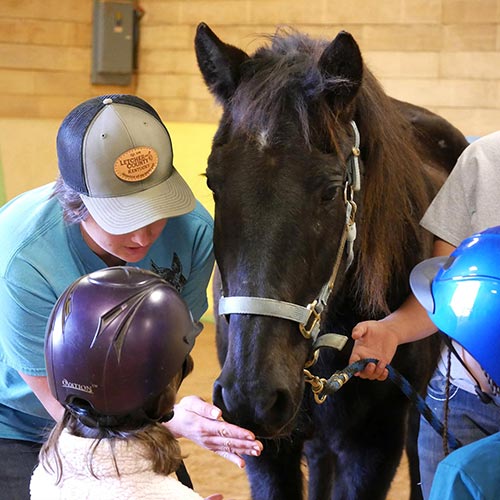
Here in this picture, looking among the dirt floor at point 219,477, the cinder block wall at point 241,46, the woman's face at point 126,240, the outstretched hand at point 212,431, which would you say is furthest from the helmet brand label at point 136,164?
the cinder block wall at point 241,46

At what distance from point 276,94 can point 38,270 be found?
62 cm

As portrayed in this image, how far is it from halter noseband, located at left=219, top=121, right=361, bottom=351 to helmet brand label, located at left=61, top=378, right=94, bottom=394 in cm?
47

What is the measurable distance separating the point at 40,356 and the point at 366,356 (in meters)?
0.72

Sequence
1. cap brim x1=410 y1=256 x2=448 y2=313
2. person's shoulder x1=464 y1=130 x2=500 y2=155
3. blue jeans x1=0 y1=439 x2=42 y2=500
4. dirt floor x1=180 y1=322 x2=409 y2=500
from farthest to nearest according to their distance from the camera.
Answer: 1. dirt floor x1=180 y1=322 x2=409 y2=500
2. person's shoulder x1=464 y1=130 x2=500 y2=155
3. blue jeans x1=0 y1=439 x2=42 y2=500
4. cap brim x1=410 y1=256 x2=448 y2=313

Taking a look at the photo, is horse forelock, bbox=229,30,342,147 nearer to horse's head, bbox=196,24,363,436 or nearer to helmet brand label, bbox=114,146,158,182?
horse's head, bbox=196,24,363,436

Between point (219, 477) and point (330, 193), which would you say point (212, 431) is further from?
point (219, 477)

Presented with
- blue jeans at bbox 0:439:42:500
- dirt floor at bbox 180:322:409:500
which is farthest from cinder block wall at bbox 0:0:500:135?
blue jeans at bbox 0:439:42:500

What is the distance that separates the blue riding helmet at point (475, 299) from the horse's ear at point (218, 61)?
0.75m

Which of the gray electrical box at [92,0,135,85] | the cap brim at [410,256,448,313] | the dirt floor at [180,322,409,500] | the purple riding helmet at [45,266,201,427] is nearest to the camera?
the purple riding helmet at [45,266,201,427]

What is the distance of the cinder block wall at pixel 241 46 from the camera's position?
6.45 meters

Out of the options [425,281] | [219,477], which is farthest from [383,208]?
[219,477]

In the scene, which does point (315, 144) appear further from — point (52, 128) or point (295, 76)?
point (52, 128)

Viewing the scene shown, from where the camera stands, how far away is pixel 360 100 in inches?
79.7

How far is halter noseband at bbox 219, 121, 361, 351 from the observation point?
1688mm
